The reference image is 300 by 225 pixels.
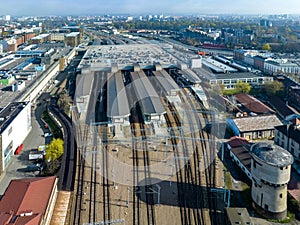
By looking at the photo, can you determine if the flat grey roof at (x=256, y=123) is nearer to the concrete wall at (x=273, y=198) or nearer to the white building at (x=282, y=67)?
the concrete wall at (x=273, y=198)

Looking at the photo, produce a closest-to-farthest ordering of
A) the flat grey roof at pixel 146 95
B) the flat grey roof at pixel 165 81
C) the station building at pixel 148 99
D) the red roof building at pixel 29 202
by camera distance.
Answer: the red roof building at pixel 29 202 < the station building at pixel 148 99 < the flat grey roof at pixel 146 95 < the flat grey roof at pixel 165 81

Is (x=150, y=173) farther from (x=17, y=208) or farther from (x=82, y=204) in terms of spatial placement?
(x=17, y=208)

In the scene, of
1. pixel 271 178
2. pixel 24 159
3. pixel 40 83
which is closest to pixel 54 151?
pixel 24 159

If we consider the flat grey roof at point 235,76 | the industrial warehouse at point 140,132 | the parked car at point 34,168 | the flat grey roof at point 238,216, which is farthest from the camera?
the flat grey roof at point 235,76

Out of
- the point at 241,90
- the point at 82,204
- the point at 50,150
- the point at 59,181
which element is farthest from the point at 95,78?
the point at 82,204

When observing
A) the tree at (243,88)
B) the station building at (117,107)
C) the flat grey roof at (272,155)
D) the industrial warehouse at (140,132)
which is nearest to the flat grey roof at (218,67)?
the industrial warehouse at (140,132)

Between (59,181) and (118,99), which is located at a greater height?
(118,99)

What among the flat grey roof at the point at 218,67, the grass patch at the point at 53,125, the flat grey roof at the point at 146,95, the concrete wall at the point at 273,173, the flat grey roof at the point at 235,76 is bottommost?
the grass patch at the point at 53,125

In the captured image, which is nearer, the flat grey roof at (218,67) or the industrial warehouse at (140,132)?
the industrial warehouse at (140,132)

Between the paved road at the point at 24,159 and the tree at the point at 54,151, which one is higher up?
the tree at the point at 54,151
